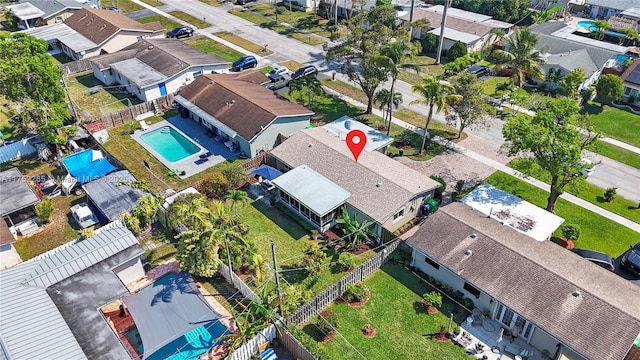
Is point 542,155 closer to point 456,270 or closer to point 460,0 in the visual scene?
point 456,270

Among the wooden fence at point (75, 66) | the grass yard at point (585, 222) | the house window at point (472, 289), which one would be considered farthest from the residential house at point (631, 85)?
the wooden fence at point (75, 66)

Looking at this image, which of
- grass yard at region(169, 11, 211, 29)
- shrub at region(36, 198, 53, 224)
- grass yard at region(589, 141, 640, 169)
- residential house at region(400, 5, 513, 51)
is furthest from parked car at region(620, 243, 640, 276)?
grass yard at region(169, 11, 211, 29)

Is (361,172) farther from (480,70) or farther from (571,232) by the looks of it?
(480,70)

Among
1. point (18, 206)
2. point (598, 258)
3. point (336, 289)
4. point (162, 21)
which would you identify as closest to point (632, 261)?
point (598, 258)

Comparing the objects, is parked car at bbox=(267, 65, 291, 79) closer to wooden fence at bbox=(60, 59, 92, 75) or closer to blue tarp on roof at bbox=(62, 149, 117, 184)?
blue tarp on roof at bbox=(62, 149, 117, 184)

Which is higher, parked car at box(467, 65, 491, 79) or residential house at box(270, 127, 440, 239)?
parked car at box(467, 65, 491, 79)
